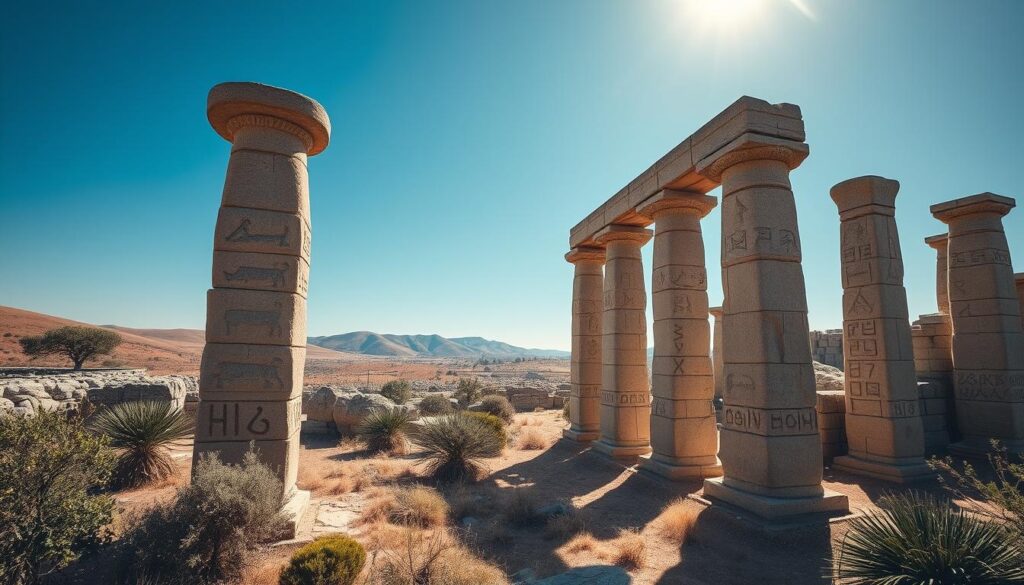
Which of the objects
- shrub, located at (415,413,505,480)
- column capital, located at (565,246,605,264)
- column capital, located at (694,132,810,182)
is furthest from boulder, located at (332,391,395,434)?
column capital, located at (694,132,810,182)

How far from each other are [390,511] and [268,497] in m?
2.33

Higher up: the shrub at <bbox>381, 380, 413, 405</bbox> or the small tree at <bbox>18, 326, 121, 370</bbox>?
the small tree at <bbox>18, 326, 121, 370</bbox>

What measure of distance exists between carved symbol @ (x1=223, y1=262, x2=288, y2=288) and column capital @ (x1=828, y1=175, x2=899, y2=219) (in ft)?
34.0

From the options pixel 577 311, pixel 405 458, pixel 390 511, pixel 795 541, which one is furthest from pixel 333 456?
pixel 795 541

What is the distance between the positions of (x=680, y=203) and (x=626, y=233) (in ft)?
7.35

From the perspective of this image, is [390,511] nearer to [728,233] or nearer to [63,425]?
[63,425]

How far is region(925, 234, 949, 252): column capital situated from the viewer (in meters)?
12.0

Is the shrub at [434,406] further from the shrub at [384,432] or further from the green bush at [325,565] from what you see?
the green bush at [325,565]

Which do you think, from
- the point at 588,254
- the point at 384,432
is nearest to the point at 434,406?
the point at 384,432

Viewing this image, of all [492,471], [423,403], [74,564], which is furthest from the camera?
[423,403]

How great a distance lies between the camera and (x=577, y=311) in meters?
13.5

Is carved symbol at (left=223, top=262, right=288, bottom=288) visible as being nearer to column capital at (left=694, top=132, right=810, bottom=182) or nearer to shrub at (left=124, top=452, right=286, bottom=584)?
shrub at (left=124, top=452, right=286, bottom=584)

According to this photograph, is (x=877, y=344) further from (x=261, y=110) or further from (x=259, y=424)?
(x=261, y=110)

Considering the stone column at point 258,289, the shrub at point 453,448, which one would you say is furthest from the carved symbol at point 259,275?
the shrub at point 453,448
